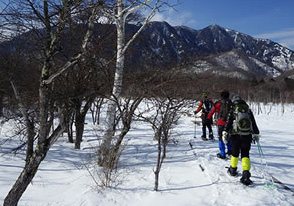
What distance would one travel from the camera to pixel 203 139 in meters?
8.80

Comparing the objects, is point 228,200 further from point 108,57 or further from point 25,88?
point 25,88

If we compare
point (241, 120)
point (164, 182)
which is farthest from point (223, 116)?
point (164, 182)

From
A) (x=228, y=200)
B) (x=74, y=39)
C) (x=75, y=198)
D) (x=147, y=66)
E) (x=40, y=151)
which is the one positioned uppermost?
(x=74, y=39)

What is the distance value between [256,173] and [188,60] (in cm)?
324

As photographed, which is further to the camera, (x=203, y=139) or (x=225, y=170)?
(x=203, y=139)

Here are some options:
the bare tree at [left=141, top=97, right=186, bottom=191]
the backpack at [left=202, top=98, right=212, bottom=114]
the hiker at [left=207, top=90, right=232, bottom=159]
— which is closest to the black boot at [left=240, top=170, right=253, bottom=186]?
the bare tree at [left=141, top=97, right=186, bottom=191]

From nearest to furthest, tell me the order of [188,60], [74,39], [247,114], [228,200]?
[228,200] < [247,114] < [188,60] < [74,39]

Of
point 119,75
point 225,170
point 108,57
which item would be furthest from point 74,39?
point 225,170

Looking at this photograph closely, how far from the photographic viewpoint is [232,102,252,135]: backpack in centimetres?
402

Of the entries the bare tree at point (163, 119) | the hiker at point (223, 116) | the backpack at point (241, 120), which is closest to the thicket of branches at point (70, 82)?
the bare tree at point (163, 119)

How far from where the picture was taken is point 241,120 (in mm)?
4043

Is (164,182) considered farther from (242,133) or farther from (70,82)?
(70,82)

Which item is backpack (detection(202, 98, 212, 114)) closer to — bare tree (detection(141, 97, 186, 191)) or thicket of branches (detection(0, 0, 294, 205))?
thicket of branches (detection(0, 0, 294, 205))

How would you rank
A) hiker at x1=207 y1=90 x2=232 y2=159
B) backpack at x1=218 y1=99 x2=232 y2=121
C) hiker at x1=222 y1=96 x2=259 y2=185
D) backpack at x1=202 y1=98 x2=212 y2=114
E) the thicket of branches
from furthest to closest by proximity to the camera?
backpack at x1=202 y1=98 x2=212 y2=114 → backpack at x1=218 y1=99 x2=232 y2=121 → hiker at x1=207 y1=90 x2=232 y2=159 → hiker at x1=222 y1=96 x2=259 y2=185 → the thicket of branches
